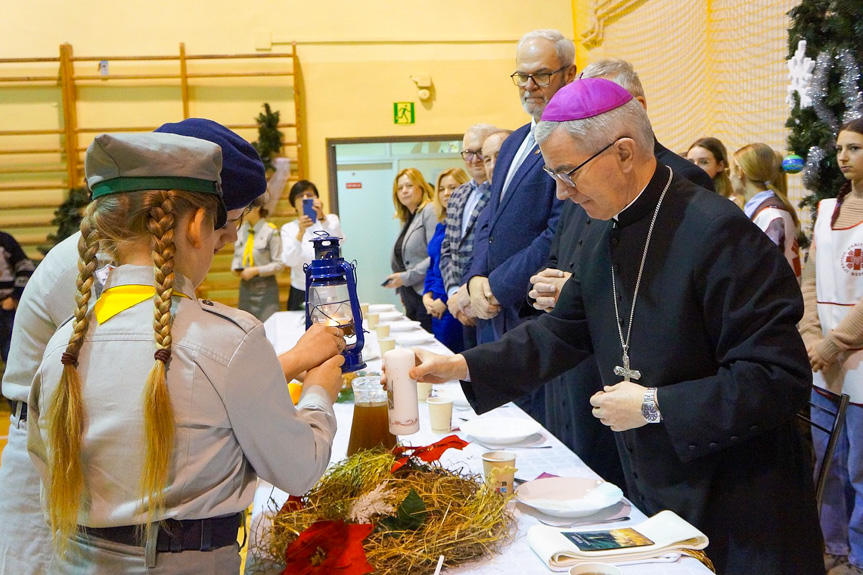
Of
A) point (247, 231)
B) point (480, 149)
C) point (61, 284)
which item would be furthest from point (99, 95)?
point (61, 284)

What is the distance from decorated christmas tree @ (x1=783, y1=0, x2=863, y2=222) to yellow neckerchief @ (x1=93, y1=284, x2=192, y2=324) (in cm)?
355

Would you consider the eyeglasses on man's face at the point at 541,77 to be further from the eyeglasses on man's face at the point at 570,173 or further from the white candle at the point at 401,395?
the white candle at the point at 401,395

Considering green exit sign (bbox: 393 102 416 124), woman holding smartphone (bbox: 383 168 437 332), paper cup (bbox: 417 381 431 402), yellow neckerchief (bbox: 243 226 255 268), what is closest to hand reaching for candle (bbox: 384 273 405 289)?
woman holding smartphone (bbox: 383 168 437 332)

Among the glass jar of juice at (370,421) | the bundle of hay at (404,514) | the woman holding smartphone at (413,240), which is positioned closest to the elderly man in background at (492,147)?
the woman holding smartphone at (413,240)

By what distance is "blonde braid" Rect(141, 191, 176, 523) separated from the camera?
1.01 m

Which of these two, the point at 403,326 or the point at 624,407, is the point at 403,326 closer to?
the point at 403,326

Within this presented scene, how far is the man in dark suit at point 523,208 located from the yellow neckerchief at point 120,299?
6.96 feet

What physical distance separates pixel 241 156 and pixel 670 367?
0.99 m

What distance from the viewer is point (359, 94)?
7.90 metres

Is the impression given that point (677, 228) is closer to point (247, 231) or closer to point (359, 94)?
point (247, 231)

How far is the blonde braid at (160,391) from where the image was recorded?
3.31 ft

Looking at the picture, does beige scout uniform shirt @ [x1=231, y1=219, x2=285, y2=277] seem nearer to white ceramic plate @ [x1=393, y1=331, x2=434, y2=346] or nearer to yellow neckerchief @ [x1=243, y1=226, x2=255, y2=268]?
yellow neckerchief @ [x1=243, y1=226, x2=255, y2=268]

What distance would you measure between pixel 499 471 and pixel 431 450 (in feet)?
0.54

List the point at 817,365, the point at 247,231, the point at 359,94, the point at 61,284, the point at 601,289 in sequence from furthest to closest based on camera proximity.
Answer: the point at 359,94
the point at 247,231
the point at 817,365
the point at 601,289
the point at 61,284
